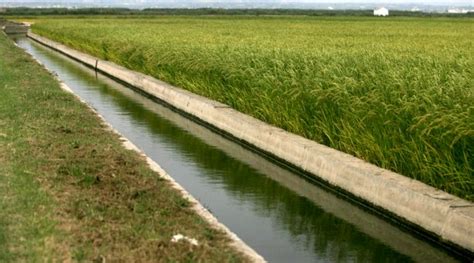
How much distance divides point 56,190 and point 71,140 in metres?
3.14

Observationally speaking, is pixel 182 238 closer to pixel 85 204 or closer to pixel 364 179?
pixel 85 204

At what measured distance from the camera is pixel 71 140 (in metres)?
10.9

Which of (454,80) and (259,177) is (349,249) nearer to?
(259,177)

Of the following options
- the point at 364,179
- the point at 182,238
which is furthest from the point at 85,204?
the point at 364,179

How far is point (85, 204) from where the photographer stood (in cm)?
738

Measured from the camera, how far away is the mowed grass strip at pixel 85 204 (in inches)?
236

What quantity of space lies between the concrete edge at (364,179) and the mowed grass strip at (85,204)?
85.8 inches

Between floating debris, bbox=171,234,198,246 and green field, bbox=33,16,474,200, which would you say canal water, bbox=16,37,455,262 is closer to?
green field, bbox=33,16,474,200

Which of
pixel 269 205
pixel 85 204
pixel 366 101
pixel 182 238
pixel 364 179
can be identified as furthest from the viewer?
pixel 366 101

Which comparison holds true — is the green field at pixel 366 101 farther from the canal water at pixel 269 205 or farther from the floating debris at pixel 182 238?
the floating debris at pixel 182 238

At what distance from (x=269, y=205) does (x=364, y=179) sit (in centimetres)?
112

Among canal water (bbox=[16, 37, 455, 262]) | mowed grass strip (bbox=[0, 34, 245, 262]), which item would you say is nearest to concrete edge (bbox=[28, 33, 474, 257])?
canal water (bbox=[16, 37, 455, 262])

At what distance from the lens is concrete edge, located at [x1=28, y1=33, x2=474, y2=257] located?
288 inches

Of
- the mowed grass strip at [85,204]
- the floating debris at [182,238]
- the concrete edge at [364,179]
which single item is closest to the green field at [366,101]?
the concrete edge at [364,179]
